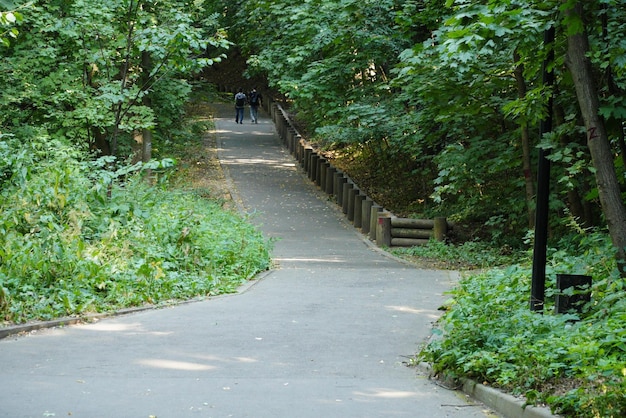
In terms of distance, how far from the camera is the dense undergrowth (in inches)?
402

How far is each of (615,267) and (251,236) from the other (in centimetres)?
957

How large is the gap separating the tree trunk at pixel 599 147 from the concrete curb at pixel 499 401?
2.48m

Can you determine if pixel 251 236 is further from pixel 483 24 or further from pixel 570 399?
pixel 570 399

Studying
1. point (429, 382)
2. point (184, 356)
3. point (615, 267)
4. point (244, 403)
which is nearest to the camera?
point (244, 403)

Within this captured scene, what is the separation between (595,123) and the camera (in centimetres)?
850

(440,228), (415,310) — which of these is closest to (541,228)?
(415,310)

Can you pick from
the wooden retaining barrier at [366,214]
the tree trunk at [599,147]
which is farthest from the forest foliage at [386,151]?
the wooden retaining barrier at [366,214]

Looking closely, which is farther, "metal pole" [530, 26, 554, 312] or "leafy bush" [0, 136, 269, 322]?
"leafy bush" [0, 136, 269, 322]

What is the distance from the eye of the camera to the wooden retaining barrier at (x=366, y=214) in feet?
69.1

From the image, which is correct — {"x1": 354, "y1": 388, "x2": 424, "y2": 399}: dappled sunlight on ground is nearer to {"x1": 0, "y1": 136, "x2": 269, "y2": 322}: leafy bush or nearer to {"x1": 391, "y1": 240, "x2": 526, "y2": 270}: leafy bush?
{"x1": 0, "y1": 136, "x2": 269, "y2": 322}: leafy bush

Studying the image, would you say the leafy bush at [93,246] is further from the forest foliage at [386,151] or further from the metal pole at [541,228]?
the metal pole at [541,228]

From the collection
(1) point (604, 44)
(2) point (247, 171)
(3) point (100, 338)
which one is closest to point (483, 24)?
(1) point (604, 44)

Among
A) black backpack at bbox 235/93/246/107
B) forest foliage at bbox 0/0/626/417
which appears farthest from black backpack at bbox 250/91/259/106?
forest foliage at bbox 0/0/626/417

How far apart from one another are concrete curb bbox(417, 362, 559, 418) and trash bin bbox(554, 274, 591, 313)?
1.36 m
